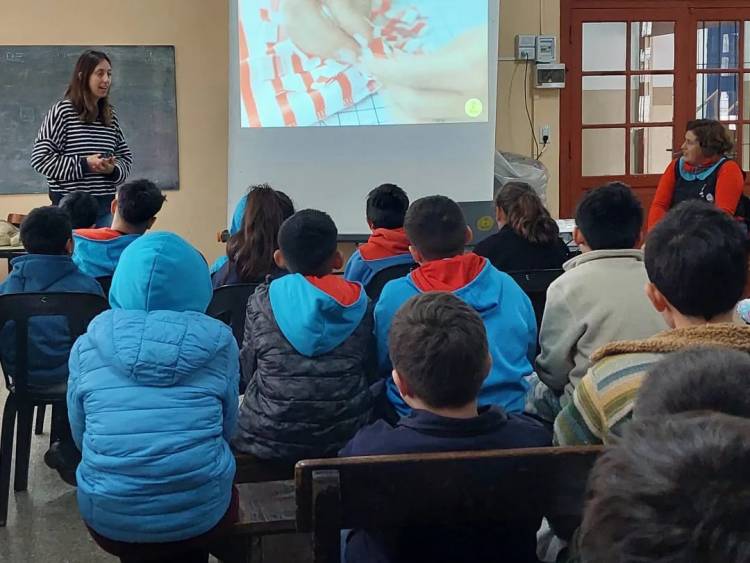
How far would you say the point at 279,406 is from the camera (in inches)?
82.8

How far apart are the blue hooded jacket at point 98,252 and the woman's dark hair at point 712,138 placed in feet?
10.1

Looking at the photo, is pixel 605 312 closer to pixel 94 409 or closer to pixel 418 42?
pixel 94 409

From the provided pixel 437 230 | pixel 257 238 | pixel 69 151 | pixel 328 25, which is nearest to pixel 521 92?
pixel 328 25

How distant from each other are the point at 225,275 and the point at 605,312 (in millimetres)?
1489

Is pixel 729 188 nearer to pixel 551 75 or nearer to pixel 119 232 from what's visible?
pixel 551 75

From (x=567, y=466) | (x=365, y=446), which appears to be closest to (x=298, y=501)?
(x=365, y=446)

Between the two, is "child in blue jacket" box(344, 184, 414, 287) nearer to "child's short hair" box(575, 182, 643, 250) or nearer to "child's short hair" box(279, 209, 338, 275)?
"child's short hair" box(279, 209, 338, 275)

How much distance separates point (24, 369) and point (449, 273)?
4.53 ft

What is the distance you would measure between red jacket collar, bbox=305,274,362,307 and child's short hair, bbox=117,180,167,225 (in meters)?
1.27

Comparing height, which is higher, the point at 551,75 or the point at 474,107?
the point at 551,75

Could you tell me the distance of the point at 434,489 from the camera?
1.27m

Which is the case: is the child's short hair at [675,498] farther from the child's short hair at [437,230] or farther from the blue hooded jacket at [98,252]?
the blue hooded jacket at [98,252]

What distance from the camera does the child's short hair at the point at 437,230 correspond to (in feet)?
8.20

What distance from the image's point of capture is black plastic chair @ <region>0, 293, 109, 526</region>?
2.55 m
